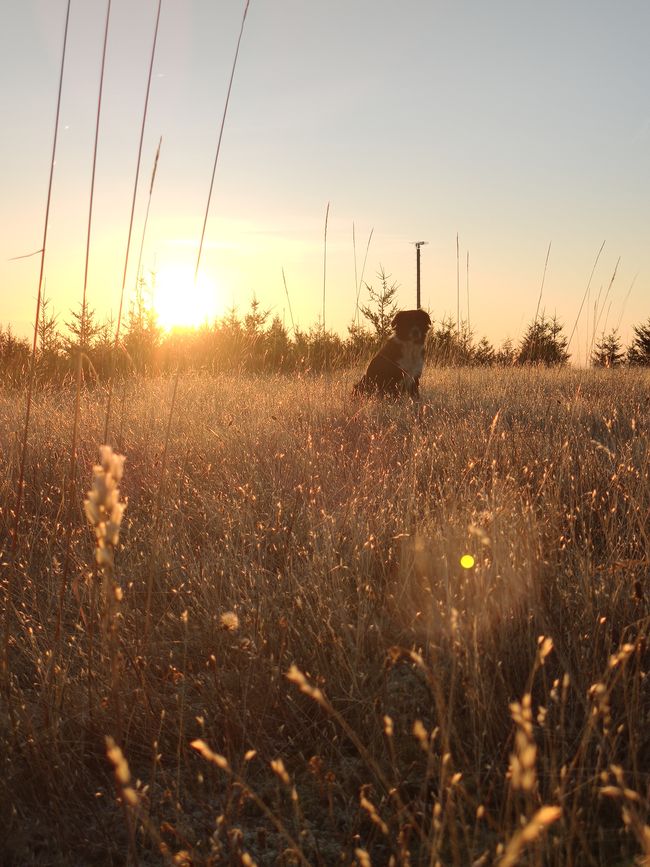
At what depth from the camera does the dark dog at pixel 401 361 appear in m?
7.10

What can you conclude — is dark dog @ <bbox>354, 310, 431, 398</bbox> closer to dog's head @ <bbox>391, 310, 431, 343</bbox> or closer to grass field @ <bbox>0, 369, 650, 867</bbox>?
dog's head @ <bbox>391, 310, 431, 343</bbox>

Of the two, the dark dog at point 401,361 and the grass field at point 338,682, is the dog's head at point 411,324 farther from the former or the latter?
the grass field at point 338,682

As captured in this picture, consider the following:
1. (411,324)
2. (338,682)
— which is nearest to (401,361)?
(411,324)

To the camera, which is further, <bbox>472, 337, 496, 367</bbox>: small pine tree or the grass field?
<bbox>472, 337, 496, 367</bbox>: small pine tree

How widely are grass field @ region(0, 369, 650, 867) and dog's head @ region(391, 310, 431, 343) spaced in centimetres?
411

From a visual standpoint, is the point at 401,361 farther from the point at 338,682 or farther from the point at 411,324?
the point at 338,682

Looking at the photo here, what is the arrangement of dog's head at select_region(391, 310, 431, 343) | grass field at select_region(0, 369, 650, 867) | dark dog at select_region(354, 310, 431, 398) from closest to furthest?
1. grass field at select_region(0, 369, 650, 867)
2. dark dog at select_region(354, 310, 431, 398)
3. dog's head at select_region(391, 310, 431, 343)

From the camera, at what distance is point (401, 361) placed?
24.5 ft

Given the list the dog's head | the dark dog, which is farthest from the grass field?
the dog's head

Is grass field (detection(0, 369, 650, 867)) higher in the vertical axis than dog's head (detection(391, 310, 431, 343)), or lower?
lower

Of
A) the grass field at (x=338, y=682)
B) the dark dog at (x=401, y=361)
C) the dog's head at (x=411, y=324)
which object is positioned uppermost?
the dog's head at (x=411, y=324)

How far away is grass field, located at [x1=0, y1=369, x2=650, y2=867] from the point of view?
1.38m

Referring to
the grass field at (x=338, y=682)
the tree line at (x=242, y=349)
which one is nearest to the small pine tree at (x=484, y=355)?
the tree line at (x=242, y=349)

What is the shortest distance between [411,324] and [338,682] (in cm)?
620
